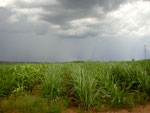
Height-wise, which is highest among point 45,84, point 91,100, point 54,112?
point 45,84

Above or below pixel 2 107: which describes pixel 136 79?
above

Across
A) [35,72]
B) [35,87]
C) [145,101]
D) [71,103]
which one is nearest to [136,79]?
[145,101]

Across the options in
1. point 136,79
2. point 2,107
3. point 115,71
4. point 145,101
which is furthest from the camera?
point 115,71

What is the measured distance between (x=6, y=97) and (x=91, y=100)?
240 centimetres

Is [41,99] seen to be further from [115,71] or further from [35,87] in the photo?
[115,71]

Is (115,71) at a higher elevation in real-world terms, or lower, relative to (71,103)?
higher

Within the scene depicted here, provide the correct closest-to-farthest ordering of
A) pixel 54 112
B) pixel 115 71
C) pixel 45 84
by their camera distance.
Result: pixel 54 112
pixel 45 84
pixel 115 71

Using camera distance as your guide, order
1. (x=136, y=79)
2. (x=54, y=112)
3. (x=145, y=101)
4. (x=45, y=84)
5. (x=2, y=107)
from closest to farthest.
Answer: (x=54, y=112) < (x=2, y=107) < (x=145, y=101) < (x=45, y=84) < (x=136, y=79)

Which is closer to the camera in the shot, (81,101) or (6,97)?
(81,101)

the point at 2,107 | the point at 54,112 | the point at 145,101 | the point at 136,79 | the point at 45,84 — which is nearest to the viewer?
the point at 54,112

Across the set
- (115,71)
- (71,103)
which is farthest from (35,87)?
(115,71)

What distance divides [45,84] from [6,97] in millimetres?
1170

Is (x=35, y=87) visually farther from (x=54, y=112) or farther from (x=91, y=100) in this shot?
(x=91, y=100)

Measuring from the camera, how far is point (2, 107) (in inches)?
132
